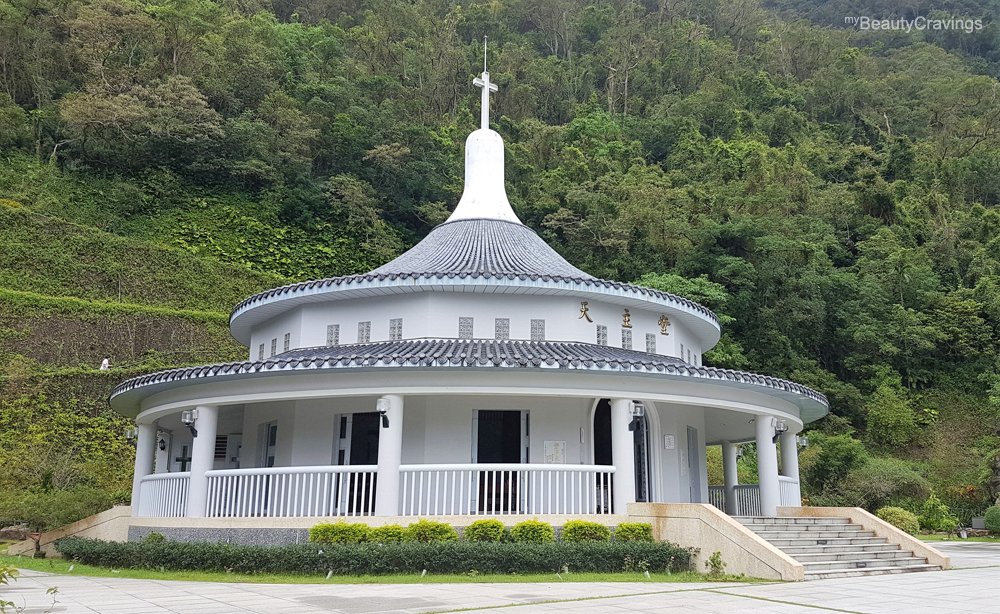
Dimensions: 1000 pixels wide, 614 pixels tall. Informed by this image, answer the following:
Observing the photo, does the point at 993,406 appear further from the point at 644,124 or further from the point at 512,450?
the point at 644,124

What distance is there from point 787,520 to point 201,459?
11213 mm

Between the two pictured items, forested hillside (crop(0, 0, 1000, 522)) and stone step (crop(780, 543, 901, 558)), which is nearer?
stone step (crop(780, 543, 901, 558))

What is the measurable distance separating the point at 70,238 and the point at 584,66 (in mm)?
46529

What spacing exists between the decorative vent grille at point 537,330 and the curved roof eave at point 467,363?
0.27 meters

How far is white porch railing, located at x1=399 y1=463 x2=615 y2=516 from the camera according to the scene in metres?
14.1

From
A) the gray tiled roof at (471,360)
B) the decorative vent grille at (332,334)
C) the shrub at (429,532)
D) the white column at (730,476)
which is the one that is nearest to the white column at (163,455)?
the gray tiled roof at (471,360)

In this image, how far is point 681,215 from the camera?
142 ft

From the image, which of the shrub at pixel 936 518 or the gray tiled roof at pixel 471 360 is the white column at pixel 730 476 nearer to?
the gray tiled roof at pixel 471 360

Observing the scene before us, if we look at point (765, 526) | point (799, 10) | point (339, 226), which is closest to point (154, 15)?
point (339, 226)

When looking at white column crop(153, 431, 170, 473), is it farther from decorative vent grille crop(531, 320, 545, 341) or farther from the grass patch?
decorative vent grille crop(531, 320, 545, 341)

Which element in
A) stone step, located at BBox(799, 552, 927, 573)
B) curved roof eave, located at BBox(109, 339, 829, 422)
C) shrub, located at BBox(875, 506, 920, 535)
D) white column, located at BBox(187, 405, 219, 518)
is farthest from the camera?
shrub, located at BBox(875, 506, 920, 535)

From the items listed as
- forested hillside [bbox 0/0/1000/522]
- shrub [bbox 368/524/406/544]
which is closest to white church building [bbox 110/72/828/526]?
shrub [bbox 368/524/406/544]

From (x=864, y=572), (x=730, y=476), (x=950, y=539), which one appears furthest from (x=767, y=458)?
(x=950, y=539)

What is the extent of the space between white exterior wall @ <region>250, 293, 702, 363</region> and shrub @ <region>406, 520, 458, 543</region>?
514cm
